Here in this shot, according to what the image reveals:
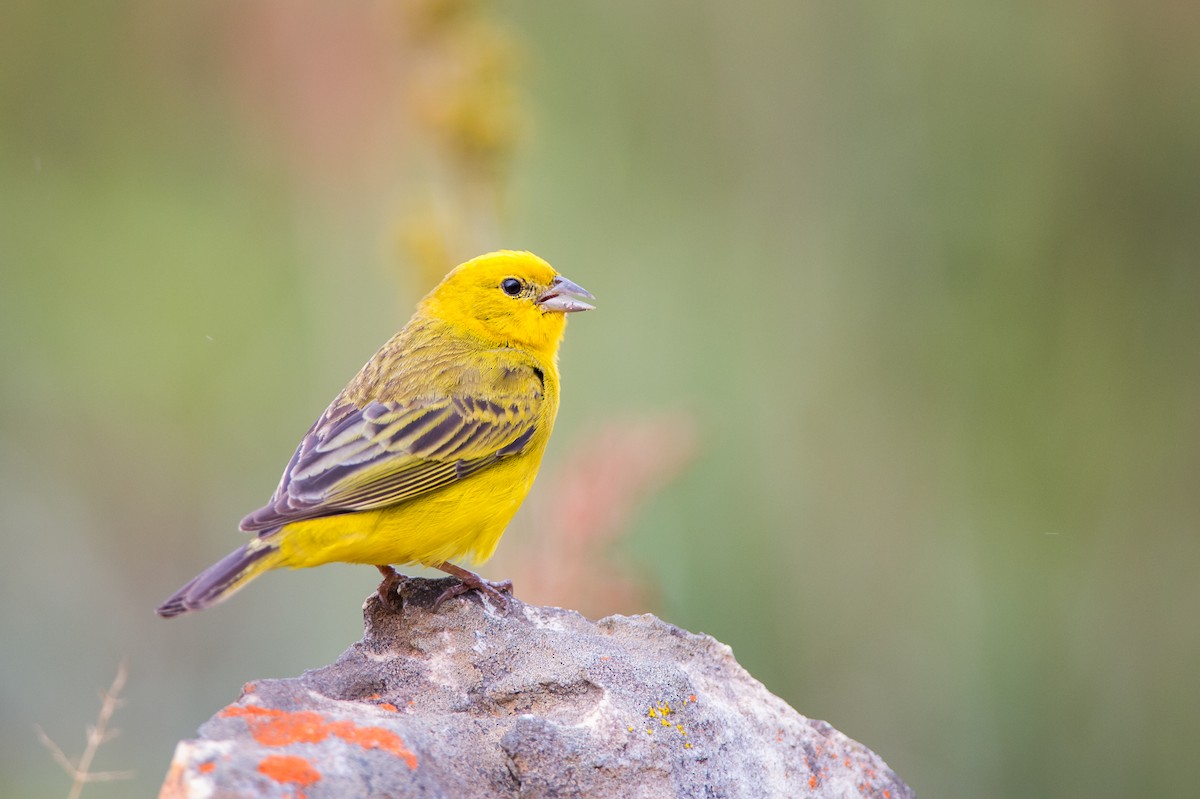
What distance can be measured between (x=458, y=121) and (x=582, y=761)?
355 centimetres

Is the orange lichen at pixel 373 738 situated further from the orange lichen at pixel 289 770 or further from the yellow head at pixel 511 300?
the yellow head at pixel 511 300

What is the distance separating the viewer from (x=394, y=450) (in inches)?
183

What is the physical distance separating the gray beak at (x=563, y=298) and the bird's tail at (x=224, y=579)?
5.68 ft

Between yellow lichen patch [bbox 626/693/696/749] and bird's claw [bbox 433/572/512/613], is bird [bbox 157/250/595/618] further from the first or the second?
yellow lichen patch [bbox 626/693/696/749]

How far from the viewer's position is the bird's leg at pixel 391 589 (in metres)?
4.32

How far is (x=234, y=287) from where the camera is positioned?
10016 millimetres

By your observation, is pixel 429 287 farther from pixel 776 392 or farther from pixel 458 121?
pixel 776 392

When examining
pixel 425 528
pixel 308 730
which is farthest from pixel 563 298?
pixel 308 730

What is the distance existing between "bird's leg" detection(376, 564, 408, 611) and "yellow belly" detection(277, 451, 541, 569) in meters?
0.06

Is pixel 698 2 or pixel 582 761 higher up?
pixel 698 2

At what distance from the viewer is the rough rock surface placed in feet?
9.90

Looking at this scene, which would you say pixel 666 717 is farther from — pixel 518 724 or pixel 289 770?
pixel 289 770

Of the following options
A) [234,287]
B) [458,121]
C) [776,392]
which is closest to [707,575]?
[776,392]

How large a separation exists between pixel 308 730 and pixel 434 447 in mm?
1667
